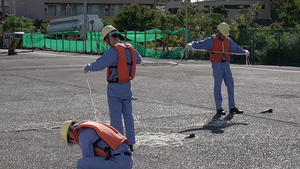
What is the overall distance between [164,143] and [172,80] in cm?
1114

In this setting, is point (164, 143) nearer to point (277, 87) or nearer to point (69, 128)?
point (69, 128)

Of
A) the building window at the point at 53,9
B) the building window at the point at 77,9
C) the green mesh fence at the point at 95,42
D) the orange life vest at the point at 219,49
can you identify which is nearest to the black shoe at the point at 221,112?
the orange life vest at the point at 219,49

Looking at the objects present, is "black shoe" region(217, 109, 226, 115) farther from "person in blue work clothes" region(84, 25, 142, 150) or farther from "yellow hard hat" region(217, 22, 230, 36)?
"person in blue work clothes" region(84, 25, 142, 150)

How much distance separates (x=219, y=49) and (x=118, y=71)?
3883mm

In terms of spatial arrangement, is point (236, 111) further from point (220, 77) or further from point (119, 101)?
point (119, 101)

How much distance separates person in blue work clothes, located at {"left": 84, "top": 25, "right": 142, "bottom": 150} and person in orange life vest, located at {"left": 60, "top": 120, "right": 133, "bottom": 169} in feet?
7.43

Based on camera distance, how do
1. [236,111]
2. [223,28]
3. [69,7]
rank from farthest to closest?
[69,7] → [236,111] → [223,28]

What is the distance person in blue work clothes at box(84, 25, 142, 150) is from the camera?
25.0ft

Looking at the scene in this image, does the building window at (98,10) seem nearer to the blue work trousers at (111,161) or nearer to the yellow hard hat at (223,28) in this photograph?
the yellow hard hat at (223,28)

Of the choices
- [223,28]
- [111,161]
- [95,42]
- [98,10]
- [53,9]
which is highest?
[53,9]

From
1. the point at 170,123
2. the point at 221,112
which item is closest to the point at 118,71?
the point at 170,123

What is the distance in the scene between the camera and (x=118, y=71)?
773 cm

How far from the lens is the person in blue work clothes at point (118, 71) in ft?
25.0

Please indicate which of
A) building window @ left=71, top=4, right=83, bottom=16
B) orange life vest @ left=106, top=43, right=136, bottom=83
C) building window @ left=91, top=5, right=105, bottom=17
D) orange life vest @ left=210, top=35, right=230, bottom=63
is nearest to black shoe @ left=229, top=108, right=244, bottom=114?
orange life vest @ left=210, top=35, right=230, bottom=63
